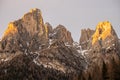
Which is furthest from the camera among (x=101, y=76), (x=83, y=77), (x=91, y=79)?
(x=83, y=77)

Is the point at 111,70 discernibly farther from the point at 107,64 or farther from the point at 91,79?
the point at 91,79

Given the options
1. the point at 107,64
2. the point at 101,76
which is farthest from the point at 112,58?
the point at 101,76

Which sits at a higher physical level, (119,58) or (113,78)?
(119,58)

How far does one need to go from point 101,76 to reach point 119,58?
5644 millimetres

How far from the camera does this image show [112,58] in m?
65.1

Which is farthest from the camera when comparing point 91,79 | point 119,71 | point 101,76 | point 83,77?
point 83,77

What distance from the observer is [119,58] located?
67000 mm

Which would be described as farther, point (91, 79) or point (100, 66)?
point (91, 79)

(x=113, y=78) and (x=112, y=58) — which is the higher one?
(x=112, y=58)

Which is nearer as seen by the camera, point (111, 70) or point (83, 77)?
point (111, 70)

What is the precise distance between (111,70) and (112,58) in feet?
8.40

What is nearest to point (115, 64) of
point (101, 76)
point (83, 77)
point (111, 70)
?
point (111, 70)

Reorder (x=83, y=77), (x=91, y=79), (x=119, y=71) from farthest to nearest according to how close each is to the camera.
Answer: (x=83, y=77)
(x=91, y=79)
(x=119, y=71)

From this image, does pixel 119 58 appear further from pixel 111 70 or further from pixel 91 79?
pixel 91 79
